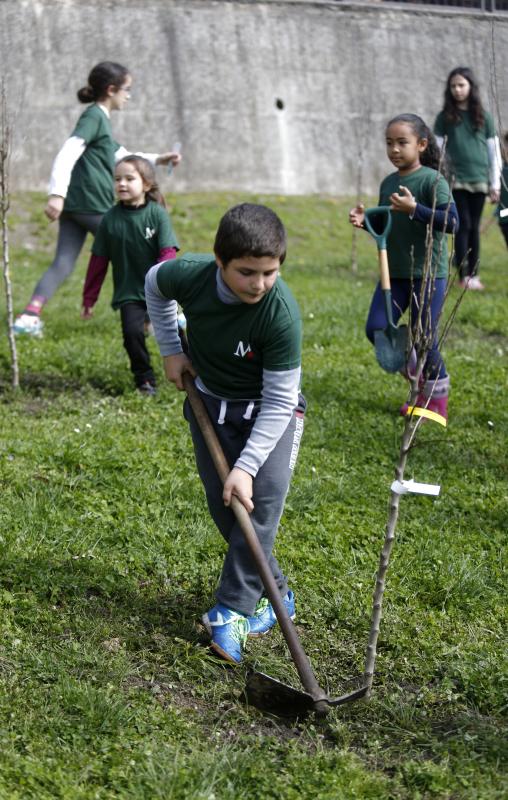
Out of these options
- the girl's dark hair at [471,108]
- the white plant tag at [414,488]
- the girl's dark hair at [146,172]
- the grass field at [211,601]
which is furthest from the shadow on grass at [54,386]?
the girl's dark hair at [471,108]

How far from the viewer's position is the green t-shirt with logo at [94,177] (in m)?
7.44

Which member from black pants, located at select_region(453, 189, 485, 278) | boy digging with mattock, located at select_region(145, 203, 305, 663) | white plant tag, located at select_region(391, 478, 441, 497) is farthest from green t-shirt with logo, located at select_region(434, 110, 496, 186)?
white plant tag, located at select_region(391, 478, 441, 497)

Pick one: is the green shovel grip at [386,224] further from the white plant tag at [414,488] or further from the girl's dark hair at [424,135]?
the white plant tag at [414,488]

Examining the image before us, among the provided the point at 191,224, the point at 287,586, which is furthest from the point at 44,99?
the point at 287,586

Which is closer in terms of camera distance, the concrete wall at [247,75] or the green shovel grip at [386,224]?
the green shovel grip at [386,224]

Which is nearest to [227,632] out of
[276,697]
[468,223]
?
[276,697]

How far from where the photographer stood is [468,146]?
31.8 feet

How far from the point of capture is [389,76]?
16.8 metres

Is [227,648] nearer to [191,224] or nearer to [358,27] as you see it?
[191,224]

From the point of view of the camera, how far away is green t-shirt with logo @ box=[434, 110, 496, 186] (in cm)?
959

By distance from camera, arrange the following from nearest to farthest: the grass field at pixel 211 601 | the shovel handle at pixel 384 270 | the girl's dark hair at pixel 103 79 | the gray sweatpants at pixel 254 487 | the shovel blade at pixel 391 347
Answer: the grass field at pixel 211 601, the gray sweatpants at pixel 254 487, the shovel handle at pixel 384 270, the shovel blade at pixel 391 347, the girl's dark hair at pixel 103 79

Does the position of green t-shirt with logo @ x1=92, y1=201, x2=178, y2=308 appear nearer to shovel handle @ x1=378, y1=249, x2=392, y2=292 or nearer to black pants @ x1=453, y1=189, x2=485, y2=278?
shovel handle @ x1=378, y1=249, x2=392, y2=292

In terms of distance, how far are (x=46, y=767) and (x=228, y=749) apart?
54 cm

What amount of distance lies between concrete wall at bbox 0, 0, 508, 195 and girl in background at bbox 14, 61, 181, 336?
636 centimetres
